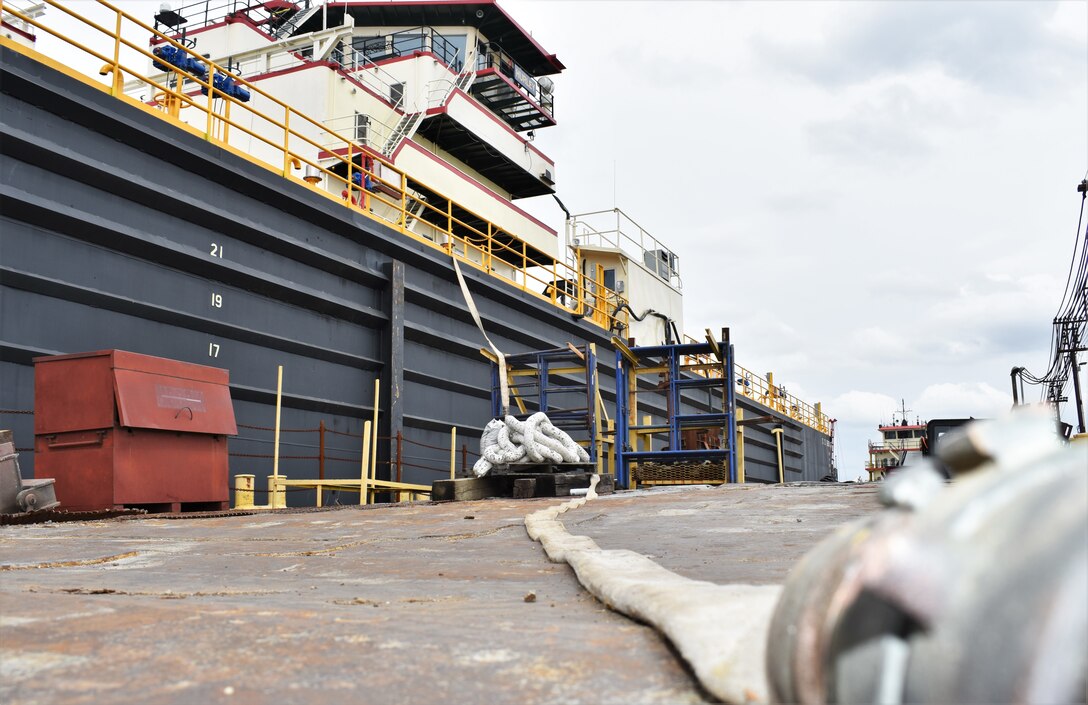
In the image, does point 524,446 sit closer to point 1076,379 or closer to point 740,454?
point 740,454

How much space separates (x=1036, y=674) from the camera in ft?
1.93

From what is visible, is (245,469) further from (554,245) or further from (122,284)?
(554,245)

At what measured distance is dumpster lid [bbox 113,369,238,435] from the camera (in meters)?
6.19

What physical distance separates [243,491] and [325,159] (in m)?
6.13

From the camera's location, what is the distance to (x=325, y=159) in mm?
12406

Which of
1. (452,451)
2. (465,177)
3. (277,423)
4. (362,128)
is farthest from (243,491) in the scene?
(465,177)

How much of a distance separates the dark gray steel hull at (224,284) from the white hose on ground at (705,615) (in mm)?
5735

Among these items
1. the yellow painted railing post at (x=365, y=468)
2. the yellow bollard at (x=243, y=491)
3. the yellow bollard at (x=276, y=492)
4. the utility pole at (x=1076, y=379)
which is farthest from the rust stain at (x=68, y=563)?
the utility pole at (x=1076, y=379)

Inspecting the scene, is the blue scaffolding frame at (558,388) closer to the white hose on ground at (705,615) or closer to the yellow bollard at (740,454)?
the yellow bollard at (740,454)

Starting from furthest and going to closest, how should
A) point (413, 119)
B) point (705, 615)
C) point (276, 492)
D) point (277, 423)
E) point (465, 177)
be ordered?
point (465, 177), point (413, 119), point (277, 423), point (276, 492), point (705, 615)

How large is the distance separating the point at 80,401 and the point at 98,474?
52 cm

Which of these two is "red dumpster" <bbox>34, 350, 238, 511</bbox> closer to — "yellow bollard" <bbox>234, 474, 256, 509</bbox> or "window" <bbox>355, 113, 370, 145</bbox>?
"yellow bollard" <bbox>234, 474, 256, 509</bbox>

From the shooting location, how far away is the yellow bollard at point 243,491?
769cm

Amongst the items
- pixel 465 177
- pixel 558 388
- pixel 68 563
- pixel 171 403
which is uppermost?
pixel 465 177
